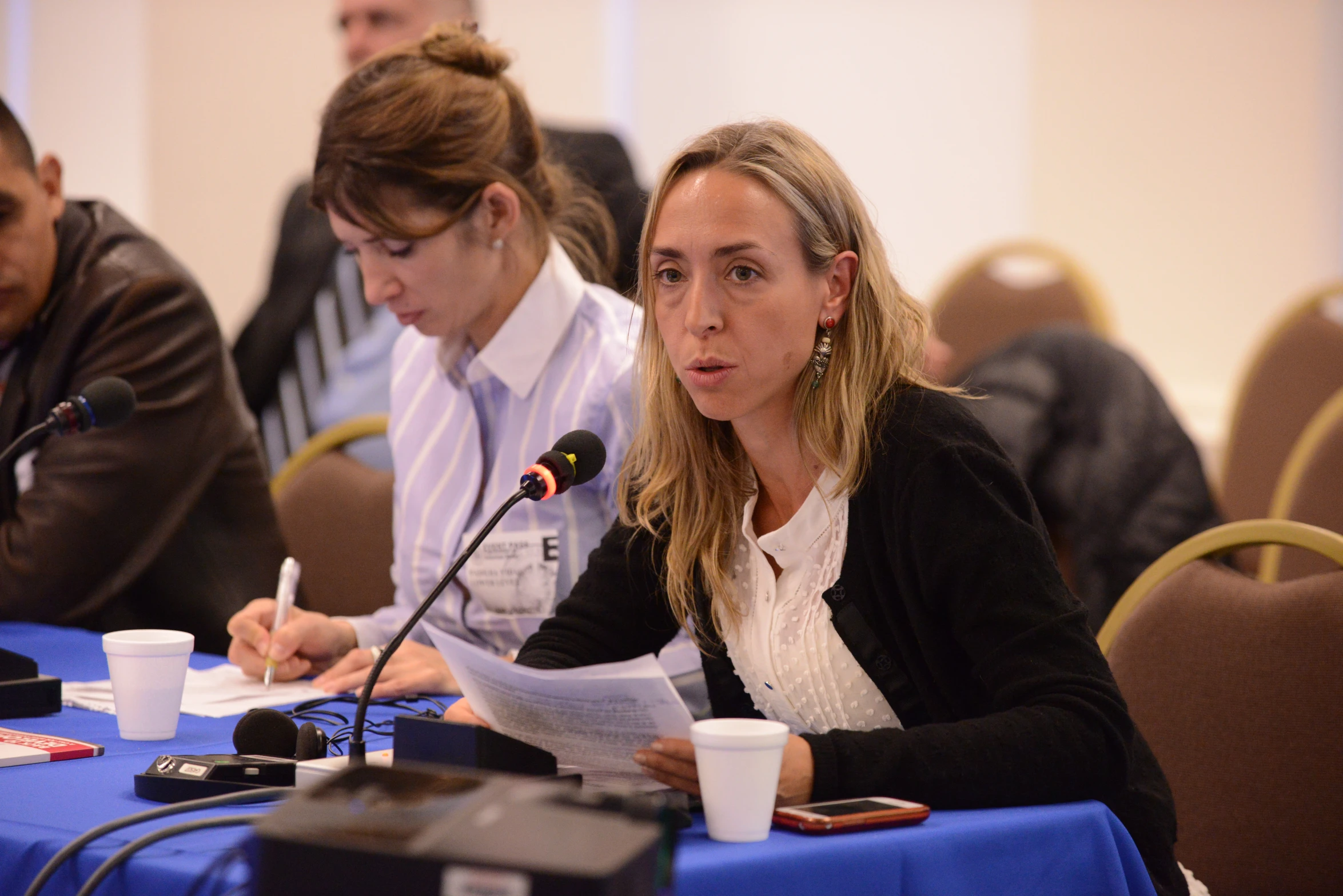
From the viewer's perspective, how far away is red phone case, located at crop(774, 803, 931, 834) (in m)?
1.05

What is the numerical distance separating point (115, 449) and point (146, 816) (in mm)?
1287

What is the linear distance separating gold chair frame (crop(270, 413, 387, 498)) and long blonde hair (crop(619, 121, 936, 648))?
0.95m

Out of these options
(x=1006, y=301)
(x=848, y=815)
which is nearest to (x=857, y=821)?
(x=848, y=815)

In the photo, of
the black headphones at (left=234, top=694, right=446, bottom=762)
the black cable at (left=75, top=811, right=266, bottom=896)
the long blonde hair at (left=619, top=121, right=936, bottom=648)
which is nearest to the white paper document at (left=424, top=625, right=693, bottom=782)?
the black headphones at (left=234, top=694, right=446, bottom=762)

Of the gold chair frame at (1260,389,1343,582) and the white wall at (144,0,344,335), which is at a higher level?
the white wall at (144,0,344,335)

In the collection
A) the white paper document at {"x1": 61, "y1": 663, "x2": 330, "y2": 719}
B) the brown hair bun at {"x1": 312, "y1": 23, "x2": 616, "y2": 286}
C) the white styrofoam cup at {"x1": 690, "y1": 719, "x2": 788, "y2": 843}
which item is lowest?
the white paper document at {"x1": 61, "y1": 663, "x2": 330, "y2": 719}

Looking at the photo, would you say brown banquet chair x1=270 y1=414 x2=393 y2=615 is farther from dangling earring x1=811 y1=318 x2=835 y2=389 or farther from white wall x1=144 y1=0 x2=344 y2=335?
white wall x1=144 y1=0 x2=344 y2=335

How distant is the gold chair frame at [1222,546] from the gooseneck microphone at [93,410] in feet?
4.01

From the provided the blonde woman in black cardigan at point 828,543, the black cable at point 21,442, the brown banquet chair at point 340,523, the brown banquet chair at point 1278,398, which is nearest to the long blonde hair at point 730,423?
the blonde woman in black cardigan at point 828,543

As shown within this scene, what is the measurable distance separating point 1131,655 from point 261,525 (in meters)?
1.38

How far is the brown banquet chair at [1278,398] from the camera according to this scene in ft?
10.8

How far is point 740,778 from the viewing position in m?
1.03

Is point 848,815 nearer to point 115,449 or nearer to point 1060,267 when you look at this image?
point 115,449

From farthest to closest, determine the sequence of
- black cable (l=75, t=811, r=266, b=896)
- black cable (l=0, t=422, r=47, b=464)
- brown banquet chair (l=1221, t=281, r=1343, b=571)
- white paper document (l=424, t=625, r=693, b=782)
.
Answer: brown banquet chair (l=1221, t=281, r=1343, b=571) → black cable (l=0, t=422, r=47, b=464) → white paper document (l=424, t=625, r=693, b=782) → black cable (l=75, t=811, r=266, b=896)
